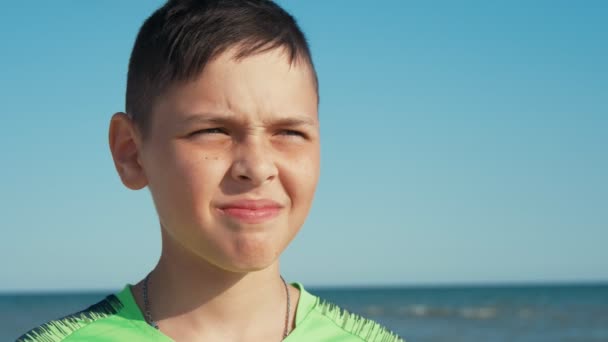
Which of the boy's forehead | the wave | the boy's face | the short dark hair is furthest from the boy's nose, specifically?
the wave

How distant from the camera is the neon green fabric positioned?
269cm

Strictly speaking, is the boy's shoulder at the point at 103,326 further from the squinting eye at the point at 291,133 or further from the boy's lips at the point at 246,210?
the squinting eye at the point at 291,133

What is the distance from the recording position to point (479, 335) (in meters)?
27.6

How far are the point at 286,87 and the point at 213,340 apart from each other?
83 centimetres

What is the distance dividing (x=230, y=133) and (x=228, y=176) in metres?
0.13

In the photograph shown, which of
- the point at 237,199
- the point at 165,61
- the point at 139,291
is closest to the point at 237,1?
the point at 165,61

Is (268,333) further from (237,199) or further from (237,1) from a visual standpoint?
(237,1)

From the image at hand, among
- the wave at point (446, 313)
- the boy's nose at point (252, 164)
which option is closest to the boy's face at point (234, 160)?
the boy's nose at point (252, 164)

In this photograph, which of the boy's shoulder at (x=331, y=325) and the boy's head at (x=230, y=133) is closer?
the boy's head at (x=230, y=133)

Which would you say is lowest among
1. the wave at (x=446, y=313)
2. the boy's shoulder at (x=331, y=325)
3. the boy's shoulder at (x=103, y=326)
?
the wave at (x=446, y=313)

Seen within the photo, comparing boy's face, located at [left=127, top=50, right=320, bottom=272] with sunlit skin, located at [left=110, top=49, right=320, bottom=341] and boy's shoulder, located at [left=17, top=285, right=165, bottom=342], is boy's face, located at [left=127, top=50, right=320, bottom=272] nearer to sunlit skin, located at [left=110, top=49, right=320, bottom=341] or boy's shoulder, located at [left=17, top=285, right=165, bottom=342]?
sunlit skin, located at [left=110, top=49, right=320, bottom=341]

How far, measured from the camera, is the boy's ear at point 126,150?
2.72m

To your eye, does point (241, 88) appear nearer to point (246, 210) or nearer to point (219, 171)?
point (219, 171)

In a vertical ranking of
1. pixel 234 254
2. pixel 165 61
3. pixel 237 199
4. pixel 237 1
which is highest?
pixel 237 1
